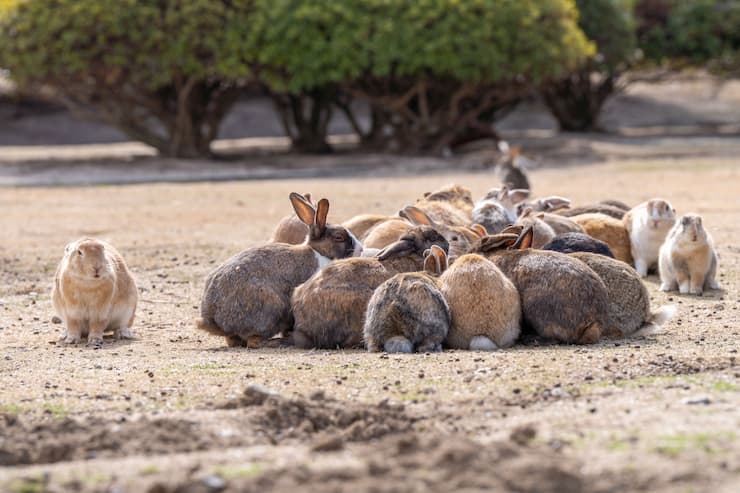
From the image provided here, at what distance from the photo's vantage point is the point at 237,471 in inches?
200

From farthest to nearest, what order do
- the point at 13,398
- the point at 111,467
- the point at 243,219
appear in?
1. the point at 243,219
2. the point at 13,398
3. the point at 111,467

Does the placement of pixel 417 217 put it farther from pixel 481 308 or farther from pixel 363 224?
pixel 481 308

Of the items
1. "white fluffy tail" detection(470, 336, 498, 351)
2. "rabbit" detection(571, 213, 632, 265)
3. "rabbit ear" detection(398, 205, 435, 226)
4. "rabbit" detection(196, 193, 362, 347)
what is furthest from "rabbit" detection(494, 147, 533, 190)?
"white fluffy tail" detection(470, 336, 498, 351)

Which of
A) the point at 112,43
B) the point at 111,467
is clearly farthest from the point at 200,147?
the point at 111,467

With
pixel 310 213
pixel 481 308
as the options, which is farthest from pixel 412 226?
pixel 481 308

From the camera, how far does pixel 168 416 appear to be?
6266 mm

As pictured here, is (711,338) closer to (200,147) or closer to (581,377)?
(581,377)

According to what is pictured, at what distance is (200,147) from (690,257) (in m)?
19.8

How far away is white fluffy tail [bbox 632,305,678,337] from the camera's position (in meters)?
8.75

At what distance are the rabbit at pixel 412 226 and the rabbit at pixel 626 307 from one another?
1.32 meters

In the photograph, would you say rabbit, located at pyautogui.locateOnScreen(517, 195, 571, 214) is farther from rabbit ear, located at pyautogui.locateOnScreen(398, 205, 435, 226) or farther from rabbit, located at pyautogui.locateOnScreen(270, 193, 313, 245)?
rabbit, located at pyautogui.locateOnScreen(270, 193, 313, 245)

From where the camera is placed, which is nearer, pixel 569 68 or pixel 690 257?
pixel 690 257

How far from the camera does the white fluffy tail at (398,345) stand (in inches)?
319

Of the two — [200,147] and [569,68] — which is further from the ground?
[569,68]
